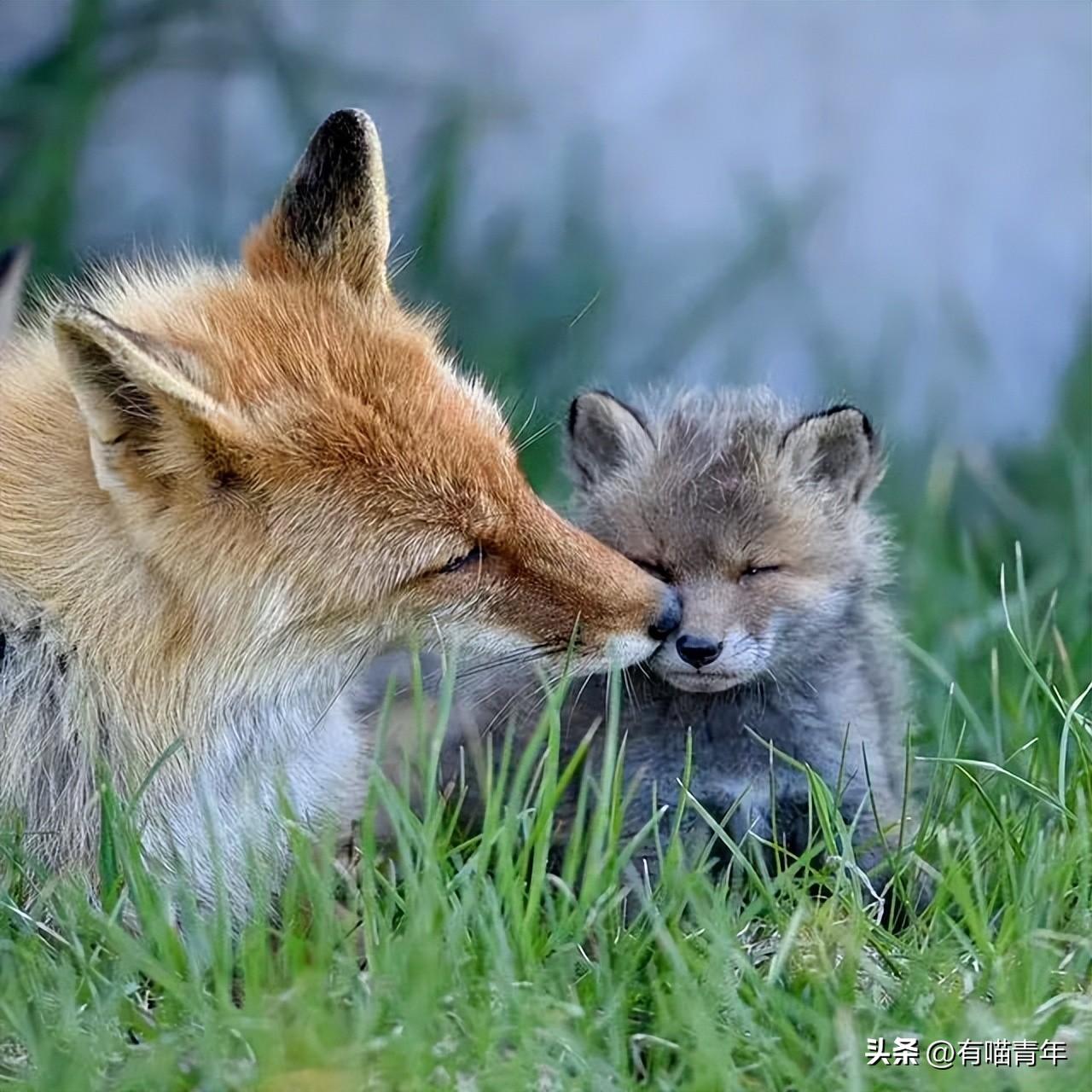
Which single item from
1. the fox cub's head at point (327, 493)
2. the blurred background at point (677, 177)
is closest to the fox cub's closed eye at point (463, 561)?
the fox cub's head at point (327, 493)

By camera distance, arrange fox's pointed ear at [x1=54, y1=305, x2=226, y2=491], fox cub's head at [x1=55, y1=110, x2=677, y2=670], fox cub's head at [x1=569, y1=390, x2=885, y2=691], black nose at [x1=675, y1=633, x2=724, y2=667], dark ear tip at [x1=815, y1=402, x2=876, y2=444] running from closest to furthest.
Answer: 1. fox's pointed ear at [x1=54, y1=305, x2=226, y2=491]
2. fox cub's head at [x1=55, y1=110, x2=677, y2=670]
3. black nose at [x1=675, y1=633, x2=724, y2=667]
4. fox cub's head at [x1=569, y1=390, x2=885, y2=691]
5. dark ear tip at [x1=815, y1=402, x2=876, y2=444]

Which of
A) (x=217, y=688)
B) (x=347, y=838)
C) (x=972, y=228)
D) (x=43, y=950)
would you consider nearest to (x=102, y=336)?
(x=217, y=688)

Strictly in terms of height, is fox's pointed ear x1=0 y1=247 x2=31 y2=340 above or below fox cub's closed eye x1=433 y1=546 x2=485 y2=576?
above

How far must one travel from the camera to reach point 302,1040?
9.50ft

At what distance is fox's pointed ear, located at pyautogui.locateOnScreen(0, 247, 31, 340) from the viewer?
519cm

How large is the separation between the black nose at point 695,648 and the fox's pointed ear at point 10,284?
2.19m

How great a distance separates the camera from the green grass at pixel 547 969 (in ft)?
9.71

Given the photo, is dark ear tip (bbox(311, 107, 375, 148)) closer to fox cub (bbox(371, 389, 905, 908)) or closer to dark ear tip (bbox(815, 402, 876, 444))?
fox cub (bbox(371, 389, 905, 908))

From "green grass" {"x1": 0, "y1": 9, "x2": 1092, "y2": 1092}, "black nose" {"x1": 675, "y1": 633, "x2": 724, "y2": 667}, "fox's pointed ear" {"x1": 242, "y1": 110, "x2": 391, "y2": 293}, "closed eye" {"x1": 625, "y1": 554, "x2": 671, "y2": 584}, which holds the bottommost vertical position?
"green grass" {"x1": 0, "y1": 9, "x2": 1092, "y2": 1092}

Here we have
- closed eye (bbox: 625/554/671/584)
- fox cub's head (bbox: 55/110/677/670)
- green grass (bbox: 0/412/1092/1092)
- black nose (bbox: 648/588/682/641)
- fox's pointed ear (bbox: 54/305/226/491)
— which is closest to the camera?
green grass (bbox: 0/412/1092/1092)

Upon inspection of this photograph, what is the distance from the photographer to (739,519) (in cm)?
456

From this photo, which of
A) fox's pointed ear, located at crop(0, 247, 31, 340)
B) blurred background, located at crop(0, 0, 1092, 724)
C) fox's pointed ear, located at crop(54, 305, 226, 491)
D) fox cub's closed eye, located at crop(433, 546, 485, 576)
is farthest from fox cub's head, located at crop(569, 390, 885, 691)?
blurred background, located at crop(0, 0, 1092, 724)

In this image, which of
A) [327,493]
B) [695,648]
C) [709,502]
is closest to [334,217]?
[327,493]

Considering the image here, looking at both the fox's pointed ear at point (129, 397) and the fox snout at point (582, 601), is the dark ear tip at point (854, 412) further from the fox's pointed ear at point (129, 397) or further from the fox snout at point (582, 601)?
the fox's pointed ear at point (129, 397)
